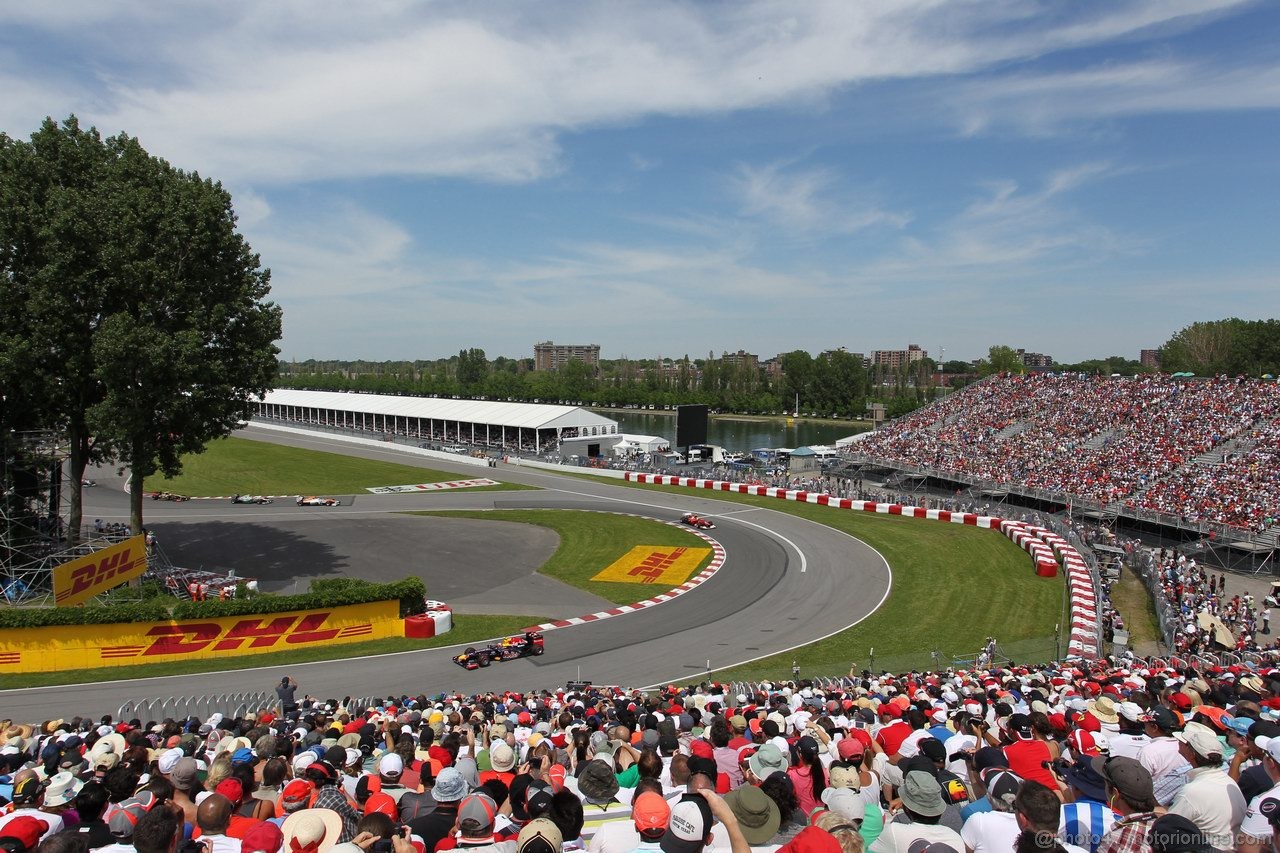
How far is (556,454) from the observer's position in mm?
66750

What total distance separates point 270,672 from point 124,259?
14350mm

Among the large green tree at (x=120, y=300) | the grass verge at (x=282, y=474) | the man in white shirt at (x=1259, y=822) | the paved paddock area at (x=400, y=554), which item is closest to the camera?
the man in white shirt at (x=1259, y=822)

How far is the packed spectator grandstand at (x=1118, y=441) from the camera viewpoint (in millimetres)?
37906

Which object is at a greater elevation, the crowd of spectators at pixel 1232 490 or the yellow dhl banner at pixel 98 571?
the crowd of spectators at pixel 1232 490

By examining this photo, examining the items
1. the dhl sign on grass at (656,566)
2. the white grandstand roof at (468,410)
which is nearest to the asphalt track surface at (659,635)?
the dhl sign on grass at (656,566)

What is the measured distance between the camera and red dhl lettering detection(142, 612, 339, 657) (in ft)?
69.3

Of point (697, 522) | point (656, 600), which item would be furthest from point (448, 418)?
point (656, 600)

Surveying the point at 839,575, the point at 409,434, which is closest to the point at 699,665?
the point at 839,575

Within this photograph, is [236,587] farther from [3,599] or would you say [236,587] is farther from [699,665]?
[699,665]

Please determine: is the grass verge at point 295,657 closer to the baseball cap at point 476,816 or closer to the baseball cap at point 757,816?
the baseball cap at point 476,816

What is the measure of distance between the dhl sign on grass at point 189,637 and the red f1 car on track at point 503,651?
4.02 meters

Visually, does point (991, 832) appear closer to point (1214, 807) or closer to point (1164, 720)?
point (1214, 807)

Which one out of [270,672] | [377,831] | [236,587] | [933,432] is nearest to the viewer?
[377,831]

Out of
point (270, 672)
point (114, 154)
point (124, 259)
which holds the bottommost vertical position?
point (270, 672)
